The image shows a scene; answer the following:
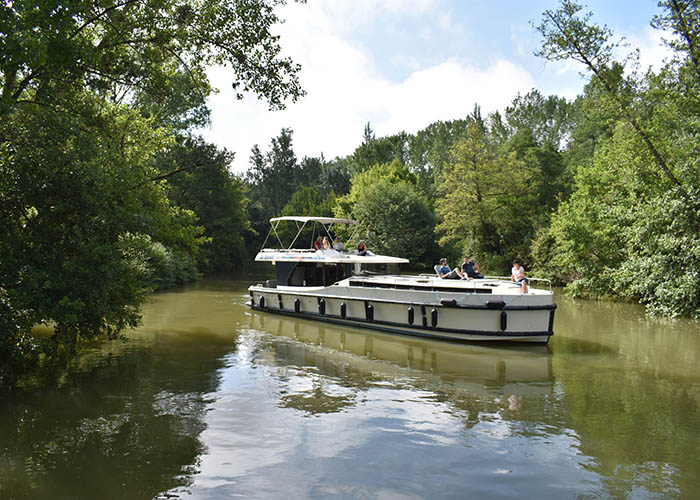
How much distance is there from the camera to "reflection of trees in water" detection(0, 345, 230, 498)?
599 centimetres

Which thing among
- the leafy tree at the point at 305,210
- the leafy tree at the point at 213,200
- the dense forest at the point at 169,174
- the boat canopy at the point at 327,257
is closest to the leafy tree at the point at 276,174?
the leafy tree at the point at 305,210

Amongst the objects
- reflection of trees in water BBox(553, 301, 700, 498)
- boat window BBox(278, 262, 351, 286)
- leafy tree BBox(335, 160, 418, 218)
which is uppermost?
leafy tree BBox(335, 160, 418, 218)

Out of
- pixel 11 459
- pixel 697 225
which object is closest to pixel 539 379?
pixel 11 459

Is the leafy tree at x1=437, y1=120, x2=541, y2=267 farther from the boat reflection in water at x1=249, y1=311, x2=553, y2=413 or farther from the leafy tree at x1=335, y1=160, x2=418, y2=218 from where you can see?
the boat reflection in water at x1=249, y1=311, x2=553, y2=413

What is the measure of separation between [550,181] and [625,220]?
74.5 ft

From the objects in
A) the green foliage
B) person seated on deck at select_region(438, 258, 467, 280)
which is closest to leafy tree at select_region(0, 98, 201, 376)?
person seated on deck at select_region(438, 258, 467, 280)

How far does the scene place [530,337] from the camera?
551 inches

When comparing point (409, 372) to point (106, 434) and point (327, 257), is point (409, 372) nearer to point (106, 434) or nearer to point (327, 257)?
point (106, 434)

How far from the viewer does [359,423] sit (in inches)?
324

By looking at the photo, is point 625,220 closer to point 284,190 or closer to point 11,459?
point 11,459

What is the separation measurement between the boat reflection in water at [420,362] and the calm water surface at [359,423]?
0.07 m

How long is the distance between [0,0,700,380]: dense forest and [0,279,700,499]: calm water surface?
2039mm

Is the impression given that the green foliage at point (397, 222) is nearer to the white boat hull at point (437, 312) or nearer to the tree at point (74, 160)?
the white boat hull at point (437, 312)

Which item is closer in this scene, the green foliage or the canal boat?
the canal boat
